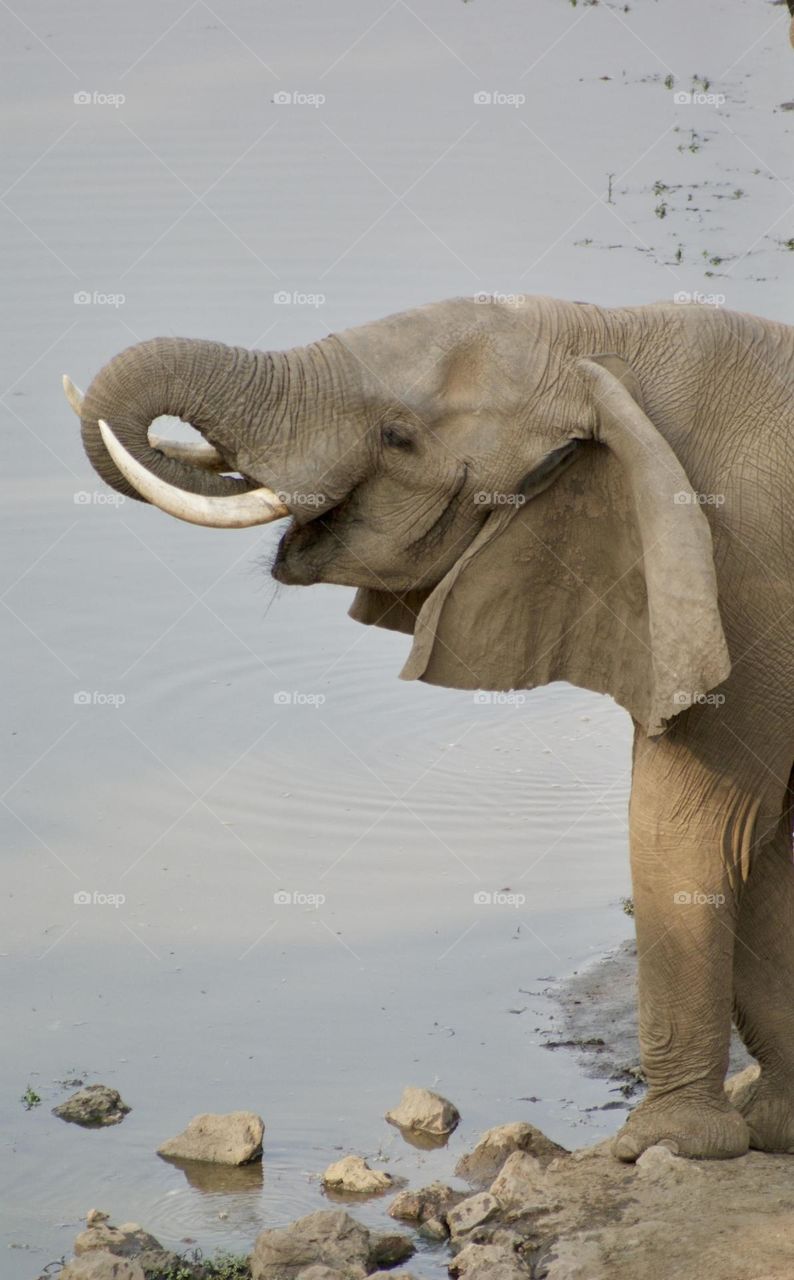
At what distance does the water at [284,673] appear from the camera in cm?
862

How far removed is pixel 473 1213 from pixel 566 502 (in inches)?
84.8

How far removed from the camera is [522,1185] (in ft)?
23.3

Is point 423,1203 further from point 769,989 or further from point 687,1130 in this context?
point 769,989

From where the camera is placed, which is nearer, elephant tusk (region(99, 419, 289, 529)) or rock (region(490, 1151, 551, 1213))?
elephant tusk (region(99, 419, 289, 529))

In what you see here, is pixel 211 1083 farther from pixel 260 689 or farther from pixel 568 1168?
pixel 260 689

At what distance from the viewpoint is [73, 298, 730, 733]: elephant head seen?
6.30m

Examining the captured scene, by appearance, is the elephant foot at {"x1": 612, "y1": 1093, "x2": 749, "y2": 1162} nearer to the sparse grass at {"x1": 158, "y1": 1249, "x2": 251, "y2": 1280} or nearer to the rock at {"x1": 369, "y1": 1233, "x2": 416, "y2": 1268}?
the rock at {"x1": 369, "y1": 1233, "x2": 416, "y2": 1268}

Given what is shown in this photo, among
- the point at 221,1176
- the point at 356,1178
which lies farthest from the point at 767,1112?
the point at 221,1176

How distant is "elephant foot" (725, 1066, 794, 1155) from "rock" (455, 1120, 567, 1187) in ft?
2.02

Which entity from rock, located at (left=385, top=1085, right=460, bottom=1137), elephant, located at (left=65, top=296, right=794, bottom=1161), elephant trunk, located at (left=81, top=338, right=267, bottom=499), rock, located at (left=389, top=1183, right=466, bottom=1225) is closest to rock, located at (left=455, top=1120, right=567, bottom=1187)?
rock, located at (left=389, top=1183, right=466, bottom=1225)

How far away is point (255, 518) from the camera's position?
636cm

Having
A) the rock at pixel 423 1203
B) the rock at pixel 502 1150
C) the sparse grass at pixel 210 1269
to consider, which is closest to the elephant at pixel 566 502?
the rock at pixel 502 1150

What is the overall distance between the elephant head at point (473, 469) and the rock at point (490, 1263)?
1.57 meters

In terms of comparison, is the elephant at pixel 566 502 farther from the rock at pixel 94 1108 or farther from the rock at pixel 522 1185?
the rock at pixel 94 1108
